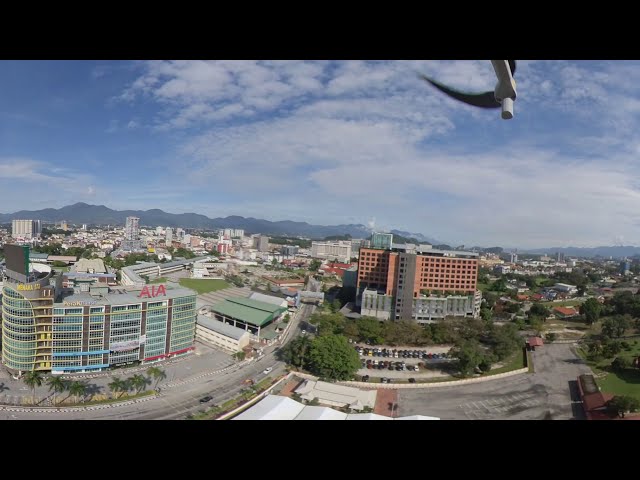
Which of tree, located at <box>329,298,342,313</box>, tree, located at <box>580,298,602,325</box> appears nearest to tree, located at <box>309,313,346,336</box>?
tree, located at <box>329,298,342,313</box>

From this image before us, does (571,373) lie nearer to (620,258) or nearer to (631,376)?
(631,376)

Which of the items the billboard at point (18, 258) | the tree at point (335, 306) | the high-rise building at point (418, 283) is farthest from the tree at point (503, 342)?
the billboard at point (18, 258)

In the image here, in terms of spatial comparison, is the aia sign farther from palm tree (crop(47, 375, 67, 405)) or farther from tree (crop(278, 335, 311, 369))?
tree (crop(278, 335, 311, 369))

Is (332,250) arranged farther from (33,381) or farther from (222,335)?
(33,381)

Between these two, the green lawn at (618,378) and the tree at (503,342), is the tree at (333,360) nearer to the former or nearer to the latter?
the tree at (503,342)
